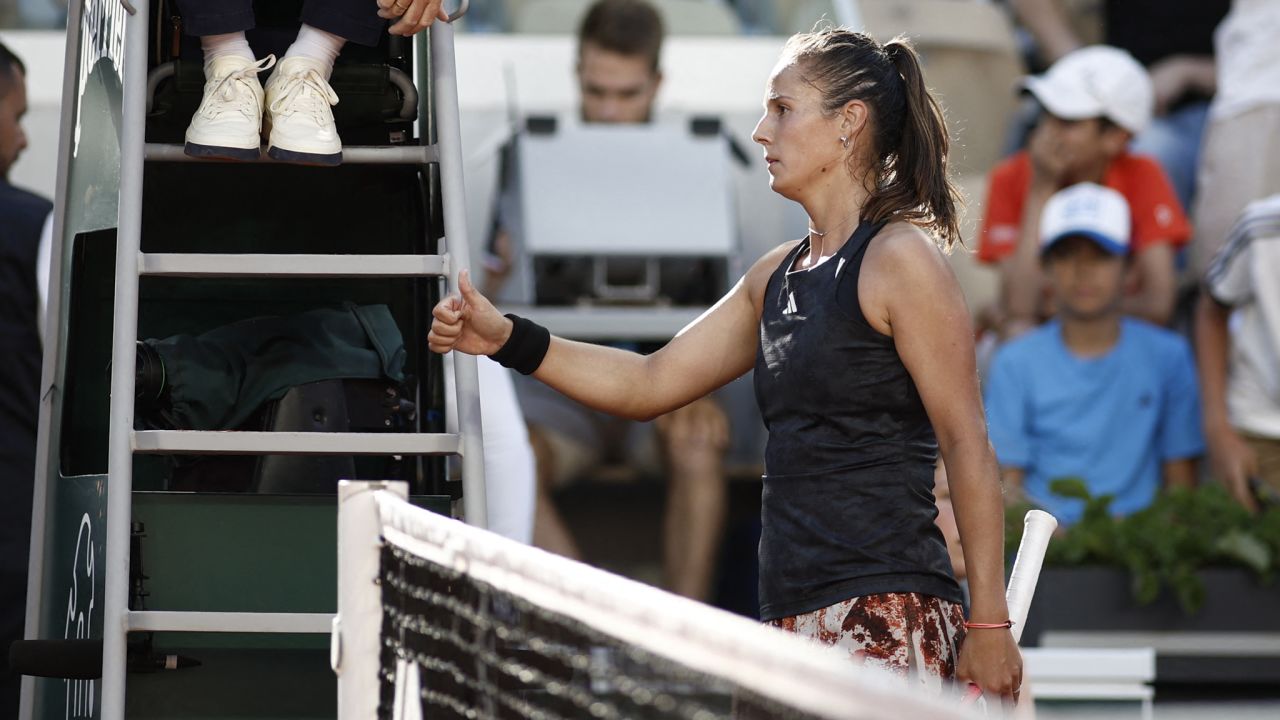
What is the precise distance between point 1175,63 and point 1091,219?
1640mm

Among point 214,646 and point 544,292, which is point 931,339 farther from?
point 544,292

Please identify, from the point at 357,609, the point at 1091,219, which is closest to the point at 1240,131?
the point at 1091,219

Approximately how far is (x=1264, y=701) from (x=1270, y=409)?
38.9 inches

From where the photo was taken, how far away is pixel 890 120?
2.82m

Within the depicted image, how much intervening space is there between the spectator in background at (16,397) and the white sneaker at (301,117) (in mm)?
1583

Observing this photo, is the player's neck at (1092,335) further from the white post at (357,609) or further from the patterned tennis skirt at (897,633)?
the white post at (357,609)

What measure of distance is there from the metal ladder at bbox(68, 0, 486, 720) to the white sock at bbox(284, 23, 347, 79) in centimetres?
24

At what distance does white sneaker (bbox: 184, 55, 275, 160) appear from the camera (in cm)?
288

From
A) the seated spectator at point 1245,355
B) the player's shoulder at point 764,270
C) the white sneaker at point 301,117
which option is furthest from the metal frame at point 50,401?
the seated spectator at point 1245,355

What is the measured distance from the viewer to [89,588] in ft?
9.99

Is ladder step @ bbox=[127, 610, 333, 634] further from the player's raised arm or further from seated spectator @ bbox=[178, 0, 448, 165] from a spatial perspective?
seated spectator @ bbox=[178, 0, 448, 165]

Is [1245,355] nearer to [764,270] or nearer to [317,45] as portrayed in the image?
[764,270]

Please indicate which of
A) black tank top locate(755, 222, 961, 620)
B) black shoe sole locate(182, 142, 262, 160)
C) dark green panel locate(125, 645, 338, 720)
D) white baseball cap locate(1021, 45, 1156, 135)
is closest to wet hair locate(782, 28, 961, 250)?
black tank top locate(755, 222, 961, 620)

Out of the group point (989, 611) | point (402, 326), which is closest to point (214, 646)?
point (402, 326)
